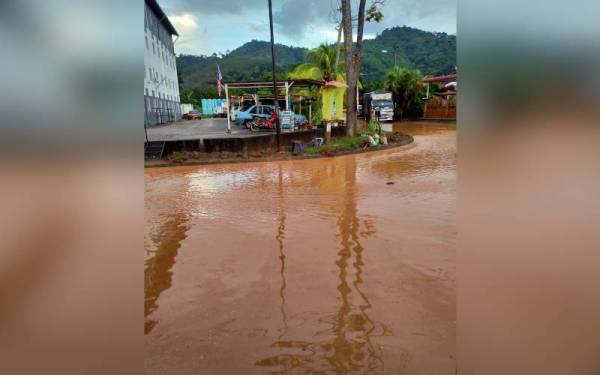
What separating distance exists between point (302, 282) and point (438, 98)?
1098 inches

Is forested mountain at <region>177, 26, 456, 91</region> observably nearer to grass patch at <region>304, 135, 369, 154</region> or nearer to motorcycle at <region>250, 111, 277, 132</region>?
motorcycle at <region>250, 111, 277, 132</region>

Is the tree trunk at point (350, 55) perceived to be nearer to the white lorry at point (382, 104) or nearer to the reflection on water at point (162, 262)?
the reflection on water at point (162, 262)

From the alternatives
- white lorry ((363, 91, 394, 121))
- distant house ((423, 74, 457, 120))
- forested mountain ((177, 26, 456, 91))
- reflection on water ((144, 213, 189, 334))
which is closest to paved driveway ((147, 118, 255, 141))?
reflection on water ((144, 213, 189, 334))

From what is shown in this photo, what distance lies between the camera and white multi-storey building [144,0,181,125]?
2219cm

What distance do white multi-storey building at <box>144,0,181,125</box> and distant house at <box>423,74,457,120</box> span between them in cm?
1858

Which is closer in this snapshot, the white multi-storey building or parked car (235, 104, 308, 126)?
parked car (235, 104, 308, 126)

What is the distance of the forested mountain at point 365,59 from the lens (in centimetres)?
4988

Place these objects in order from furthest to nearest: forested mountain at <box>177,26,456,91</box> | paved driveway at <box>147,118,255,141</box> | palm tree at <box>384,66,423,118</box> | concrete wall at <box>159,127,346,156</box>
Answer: forested mountain at <box>177,26,456,91</box>, palm tree at <box>384,66,423,118</box>, paved driveway at <box>147,118,255,141</box>, concrete wall at <box>159,127,346,156</box>

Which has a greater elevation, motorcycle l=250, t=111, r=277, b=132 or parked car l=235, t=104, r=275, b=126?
parked car l=235, t=104, r=275, b=126

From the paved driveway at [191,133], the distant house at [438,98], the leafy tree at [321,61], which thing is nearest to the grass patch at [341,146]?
the paved driveway at [191,133]

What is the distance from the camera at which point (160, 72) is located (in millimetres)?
25797

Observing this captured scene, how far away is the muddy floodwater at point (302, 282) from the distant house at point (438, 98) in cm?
2109
